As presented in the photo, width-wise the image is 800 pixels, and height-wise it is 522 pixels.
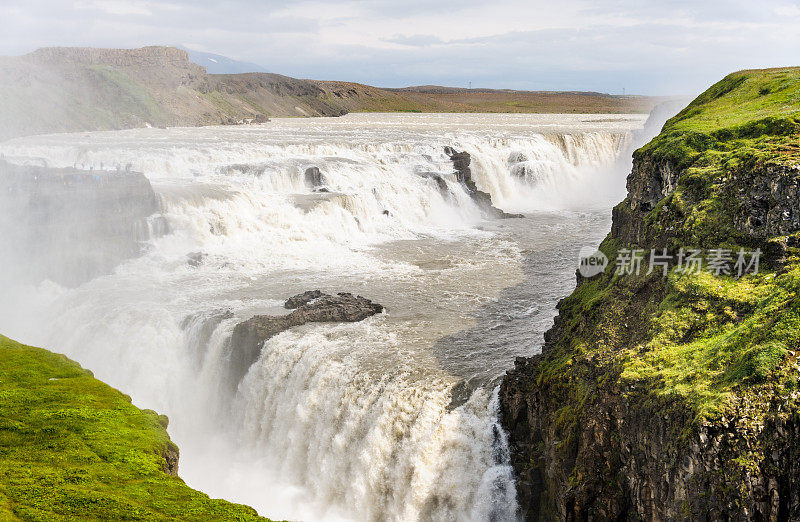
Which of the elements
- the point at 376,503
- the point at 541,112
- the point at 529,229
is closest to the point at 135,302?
the point at 376,503

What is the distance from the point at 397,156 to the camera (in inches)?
1785

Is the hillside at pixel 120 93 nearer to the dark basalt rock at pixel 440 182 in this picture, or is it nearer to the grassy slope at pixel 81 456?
the dark basalt rock at pixel 440 182

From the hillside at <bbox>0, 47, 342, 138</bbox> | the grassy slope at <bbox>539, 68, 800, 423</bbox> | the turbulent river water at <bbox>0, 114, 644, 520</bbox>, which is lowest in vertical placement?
the turbulent river water at <bbox>0, 114, 644, 520</bbox>

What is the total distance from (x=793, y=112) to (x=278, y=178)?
88.6ft

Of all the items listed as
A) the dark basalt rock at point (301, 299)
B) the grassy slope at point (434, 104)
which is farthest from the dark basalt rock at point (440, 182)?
the grassy slope at point (434, 104)

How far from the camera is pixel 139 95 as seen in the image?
82.4m

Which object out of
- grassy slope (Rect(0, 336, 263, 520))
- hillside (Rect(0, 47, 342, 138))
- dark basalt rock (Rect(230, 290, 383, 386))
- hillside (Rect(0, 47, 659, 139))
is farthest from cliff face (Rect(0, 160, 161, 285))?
hillside (Rect(0, 47, 659, 139))

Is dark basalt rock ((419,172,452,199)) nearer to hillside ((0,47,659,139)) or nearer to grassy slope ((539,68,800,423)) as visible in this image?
grassy slope ((539,68,800,423))

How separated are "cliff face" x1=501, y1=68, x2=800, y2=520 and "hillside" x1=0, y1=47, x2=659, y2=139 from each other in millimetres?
60903

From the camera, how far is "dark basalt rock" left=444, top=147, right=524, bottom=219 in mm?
41406

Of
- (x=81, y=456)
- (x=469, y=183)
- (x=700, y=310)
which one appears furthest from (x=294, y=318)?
(x=469, y=183)

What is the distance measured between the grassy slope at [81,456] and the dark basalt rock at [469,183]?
29760 mm

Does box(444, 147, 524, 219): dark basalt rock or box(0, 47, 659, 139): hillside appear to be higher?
box(0, 47, 659, 139): hillside

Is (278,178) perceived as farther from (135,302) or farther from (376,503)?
(376,503)
